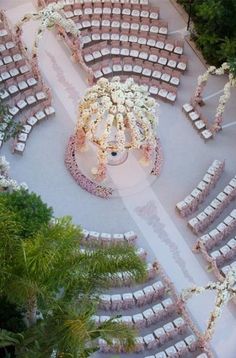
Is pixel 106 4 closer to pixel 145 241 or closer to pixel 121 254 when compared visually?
pixel 145 241

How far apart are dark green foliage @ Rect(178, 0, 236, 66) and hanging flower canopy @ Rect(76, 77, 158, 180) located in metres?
3.95

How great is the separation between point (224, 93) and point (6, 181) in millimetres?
7810

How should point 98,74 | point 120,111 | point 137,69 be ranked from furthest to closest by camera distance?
1. point 137,69
2. point 98,74
3. point 120,111

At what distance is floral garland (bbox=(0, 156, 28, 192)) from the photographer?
23375 millimetres

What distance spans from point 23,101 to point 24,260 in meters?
11.4

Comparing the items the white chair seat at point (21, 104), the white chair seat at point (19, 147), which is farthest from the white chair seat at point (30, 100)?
the white chair seat at point (19, 147)

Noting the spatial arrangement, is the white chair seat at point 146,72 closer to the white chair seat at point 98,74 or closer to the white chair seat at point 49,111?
the white chair seat at point 98,74

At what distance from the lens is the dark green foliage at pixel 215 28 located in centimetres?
2619

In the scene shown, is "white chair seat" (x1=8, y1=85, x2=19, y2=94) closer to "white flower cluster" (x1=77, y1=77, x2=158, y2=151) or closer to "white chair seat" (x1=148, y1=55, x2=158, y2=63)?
"white flower cluster" (x1=77, y1=77, x2=158, y2=151)

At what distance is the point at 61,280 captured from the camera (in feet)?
57.2

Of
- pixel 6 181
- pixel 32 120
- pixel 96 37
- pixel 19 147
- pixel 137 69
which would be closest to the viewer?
pixel 6 181

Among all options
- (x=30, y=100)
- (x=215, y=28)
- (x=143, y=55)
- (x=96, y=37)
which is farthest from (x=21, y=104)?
(x=215, y=28)

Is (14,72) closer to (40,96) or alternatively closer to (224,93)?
(40,96)

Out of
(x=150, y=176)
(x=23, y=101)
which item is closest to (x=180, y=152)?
(x=150, y=176)
